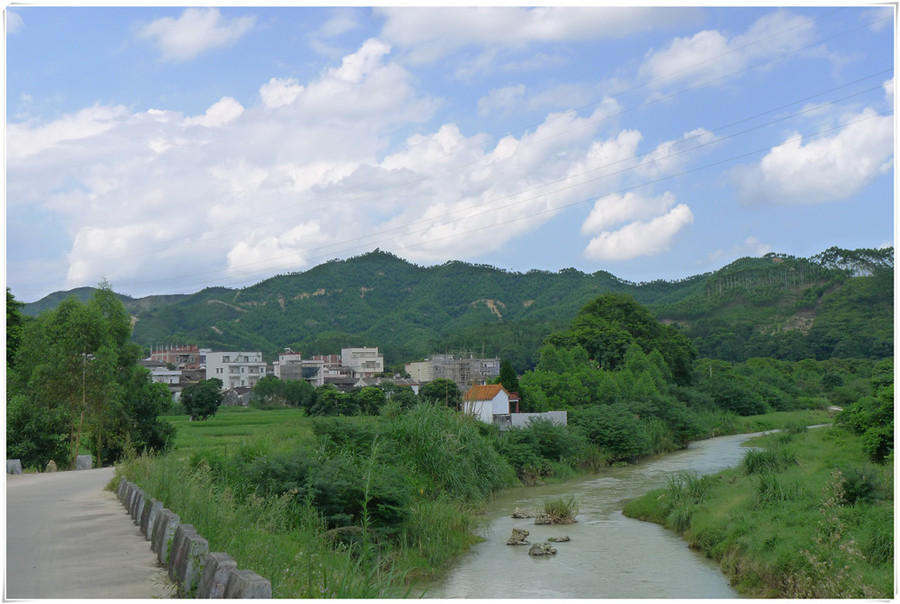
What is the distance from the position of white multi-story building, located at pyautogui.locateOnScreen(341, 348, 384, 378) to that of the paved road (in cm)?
7962

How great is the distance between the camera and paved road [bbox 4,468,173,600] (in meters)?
6.76

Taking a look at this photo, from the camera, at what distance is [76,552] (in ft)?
26.8

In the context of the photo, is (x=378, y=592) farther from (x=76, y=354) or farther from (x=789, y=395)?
(x=789, y=395)

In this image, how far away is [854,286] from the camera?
76.3m

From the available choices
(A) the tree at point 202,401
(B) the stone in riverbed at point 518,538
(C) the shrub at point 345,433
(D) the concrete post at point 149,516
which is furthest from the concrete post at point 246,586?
(A) the tree at point 202,401

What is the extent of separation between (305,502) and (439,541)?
3396 millimetres

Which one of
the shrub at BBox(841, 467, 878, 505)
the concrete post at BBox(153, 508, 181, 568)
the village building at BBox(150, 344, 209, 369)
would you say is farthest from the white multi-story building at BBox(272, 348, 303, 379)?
the concrete post at BBox(153, 508, 181, 568)

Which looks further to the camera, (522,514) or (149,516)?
(522,514)

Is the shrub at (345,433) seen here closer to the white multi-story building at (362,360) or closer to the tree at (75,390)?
the tree at (75,390)

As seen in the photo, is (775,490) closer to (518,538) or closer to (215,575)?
(518,538)

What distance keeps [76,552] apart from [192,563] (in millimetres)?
2685

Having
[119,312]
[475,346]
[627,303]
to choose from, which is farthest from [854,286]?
[119,312]

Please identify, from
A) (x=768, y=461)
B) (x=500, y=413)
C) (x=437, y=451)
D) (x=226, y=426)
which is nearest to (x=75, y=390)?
(x=437, y=451)

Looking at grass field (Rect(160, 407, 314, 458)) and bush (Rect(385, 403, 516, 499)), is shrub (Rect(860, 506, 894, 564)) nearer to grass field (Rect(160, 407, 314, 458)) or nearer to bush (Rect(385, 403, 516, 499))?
bush (Rect(385, 403, 516, 499))
